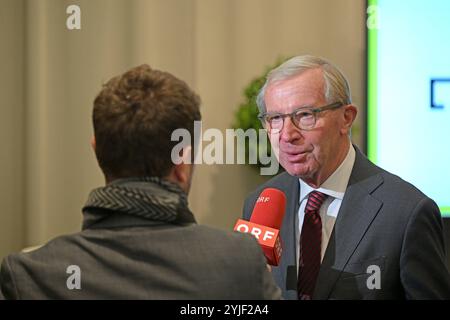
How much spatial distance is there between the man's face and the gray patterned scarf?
2.22 ft

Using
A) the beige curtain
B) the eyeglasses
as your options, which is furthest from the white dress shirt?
the beige curtain

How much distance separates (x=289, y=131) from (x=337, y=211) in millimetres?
253

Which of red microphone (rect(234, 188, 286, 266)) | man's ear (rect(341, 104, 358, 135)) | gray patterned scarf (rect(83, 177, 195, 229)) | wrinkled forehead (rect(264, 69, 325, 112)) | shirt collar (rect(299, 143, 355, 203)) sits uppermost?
wrinkled forehead (rect(264, 69, 325, 112))

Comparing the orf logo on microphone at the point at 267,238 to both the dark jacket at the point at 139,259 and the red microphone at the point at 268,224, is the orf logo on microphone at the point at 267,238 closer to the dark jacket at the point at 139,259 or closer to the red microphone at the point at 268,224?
the red microphone at the point at 268,224

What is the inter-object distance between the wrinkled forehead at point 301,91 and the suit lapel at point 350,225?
0.23 m

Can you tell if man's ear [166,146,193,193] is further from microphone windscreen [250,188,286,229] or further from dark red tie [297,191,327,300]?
dark red tie [297,191,327,300]

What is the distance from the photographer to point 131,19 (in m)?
2.90

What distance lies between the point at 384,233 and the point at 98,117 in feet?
2.62

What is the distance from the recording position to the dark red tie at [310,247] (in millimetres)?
1479

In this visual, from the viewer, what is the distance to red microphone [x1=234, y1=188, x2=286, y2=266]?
1.30 m

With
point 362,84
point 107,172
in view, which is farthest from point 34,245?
point 107,172

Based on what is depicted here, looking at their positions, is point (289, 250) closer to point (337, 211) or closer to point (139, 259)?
point (337, 211)

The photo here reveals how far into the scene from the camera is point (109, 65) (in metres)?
2.89

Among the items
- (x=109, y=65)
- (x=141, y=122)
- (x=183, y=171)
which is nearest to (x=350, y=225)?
(x=183, y=171)
